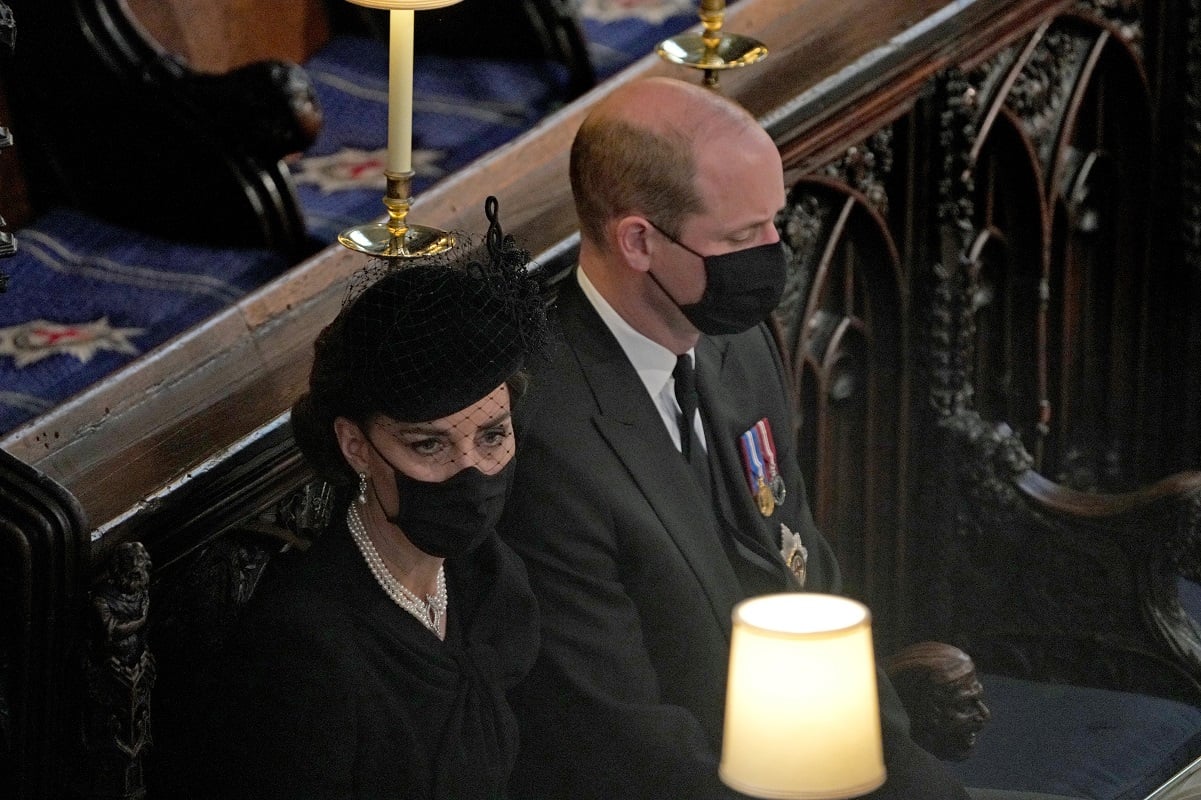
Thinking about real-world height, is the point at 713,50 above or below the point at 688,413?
above

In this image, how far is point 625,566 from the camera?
3.21 metres

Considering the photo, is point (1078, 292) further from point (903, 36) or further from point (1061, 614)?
point (903, 36)

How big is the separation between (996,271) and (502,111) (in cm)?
107

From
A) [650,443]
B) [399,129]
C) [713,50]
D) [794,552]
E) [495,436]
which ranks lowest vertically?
[794,552]

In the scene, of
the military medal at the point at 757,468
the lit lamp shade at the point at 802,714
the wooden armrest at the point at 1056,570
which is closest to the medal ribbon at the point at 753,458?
the military medal at the point at 757,468

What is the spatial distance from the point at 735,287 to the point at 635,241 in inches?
6.1

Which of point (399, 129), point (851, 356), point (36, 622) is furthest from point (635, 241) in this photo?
point (851, 356)

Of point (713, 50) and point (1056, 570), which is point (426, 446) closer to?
point (713, 50)

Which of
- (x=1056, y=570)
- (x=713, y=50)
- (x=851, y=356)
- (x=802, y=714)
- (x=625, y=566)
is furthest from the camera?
(x=1056, y=570)

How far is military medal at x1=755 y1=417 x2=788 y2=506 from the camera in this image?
11.3 ft

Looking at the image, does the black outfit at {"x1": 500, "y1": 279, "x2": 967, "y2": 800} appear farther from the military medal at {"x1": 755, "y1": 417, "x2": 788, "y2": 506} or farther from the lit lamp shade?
the lit lamp shade

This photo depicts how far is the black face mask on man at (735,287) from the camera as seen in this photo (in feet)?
10.6

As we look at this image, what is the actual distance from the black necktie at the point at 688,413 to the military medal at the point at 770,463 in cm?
17

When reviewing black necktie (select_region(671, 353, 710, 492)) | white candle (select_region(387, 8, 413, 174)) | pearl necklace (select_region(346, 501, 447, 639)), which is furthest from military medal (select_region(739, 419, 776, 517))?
white candle (select_region(387, 8, 413, 174))
